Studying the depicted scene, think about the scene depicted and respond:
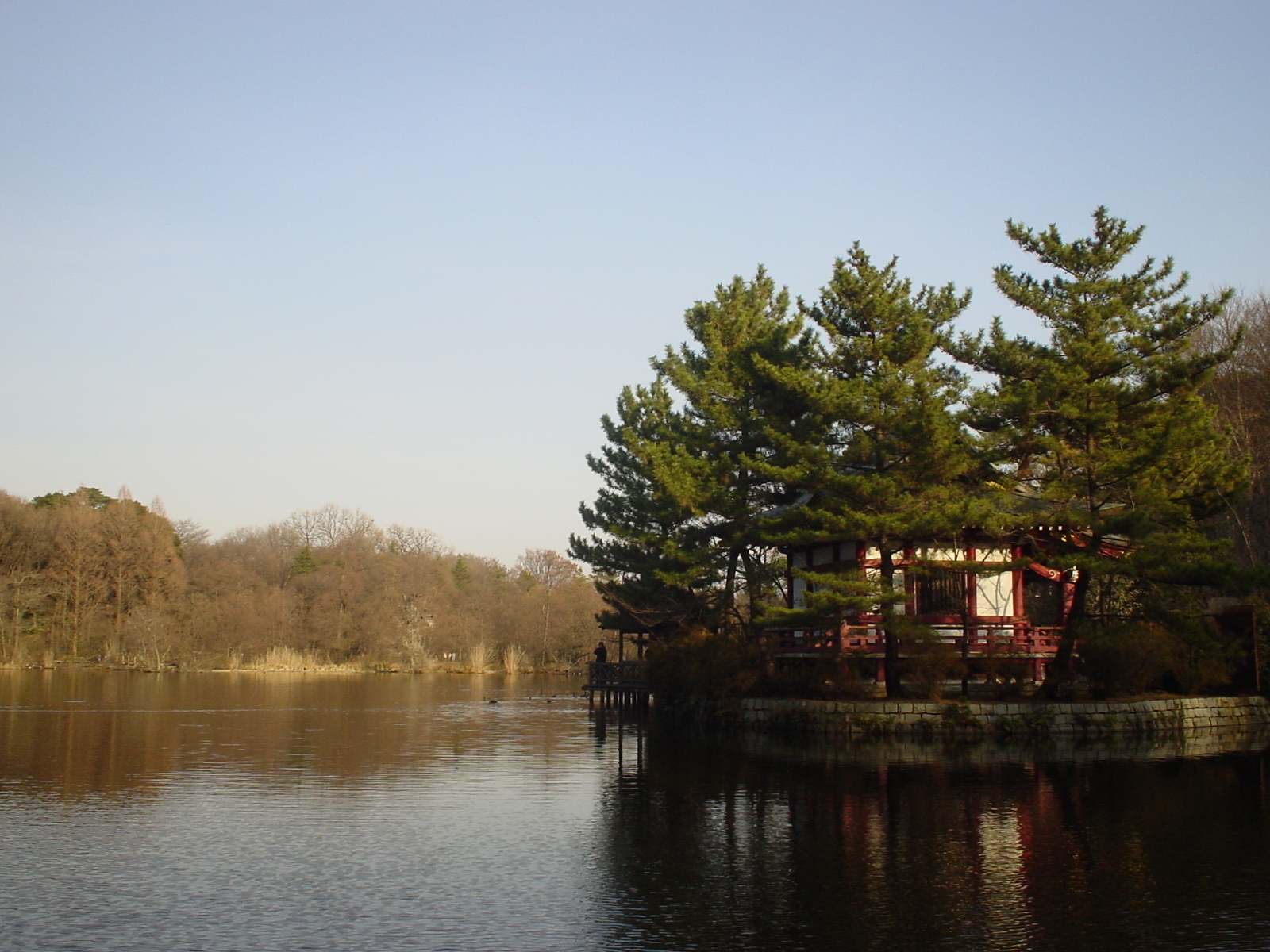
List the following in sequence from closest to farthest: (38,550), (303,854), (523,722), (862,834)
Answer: (303,854), (862,834), (523,722), (38,550)

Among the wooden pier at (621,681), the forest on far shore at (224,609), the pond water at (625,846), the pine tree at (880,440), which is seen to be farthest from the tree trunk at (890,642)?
the forest on far shore at (224,609)

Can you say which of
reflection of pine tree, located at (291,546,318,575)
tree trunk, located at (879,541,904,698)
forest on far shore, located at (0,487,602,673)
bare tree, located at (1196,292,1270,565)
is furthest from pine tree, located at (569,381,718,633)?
reflection of pine tree, located at (291,546,318,575)

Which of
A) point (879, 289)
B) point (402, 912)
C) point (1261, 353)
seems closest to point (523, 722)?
point (879, 289)

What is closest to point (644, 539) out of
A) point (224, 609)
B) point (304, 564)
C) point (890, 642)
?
point (890, 642)

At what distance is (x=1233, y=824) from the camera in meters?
14.9

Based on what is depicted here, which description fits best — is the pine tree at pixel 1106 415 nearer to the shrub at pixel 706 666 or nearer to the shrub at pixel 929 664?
the shrub at pixel 929 664

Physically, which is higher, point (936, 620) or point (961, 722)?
point (936, 620)

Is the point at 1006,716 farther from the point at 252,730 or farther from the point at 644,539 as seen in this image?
the point at 252,730

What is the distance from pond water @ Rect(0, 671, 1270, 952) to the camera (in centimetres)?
983

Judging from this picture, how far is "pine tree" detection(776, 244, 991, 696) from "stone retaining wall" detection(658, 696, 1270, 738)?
6.81 feet

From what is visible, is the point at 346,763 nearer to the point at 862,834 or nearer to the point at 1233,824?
the point at 862,834

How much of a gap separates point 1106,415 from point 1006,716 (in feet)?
24.0

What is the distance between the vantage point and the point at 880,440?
88.3 feet

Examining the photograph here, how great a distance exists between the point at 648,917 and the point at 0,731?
76.9 ft
